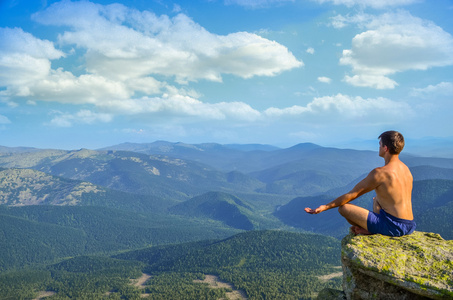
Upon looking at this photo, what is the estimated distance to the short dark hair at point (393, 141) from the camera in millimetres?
19984

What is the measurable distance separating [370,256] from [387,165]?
5825 millimetres

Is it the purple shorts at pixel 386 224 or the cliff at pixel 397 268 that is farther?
the purple shorts at pixel 386 224

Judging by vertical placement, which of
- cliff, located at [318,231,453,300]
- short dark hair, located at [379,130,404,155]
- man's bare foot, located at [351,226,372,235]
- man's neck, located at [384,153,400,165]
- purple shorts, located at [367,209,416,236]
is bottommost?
cliff, located at [318,231,453,300]

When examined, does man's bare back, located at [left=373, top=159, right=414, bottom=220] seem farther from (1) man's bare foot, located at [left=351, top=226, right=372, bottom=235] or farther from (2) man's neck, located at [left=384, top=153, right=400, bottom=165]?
(1) man's bare foot, located at [left=351, top=226, right=372, bottom=235]

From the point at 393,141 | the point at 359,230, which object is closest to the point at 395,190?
the point at 393,141

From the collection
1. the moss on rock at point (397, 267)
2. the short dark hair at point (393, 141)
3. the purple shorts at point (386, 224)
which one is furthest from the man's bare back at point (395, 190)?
the moss on rock at point (397, 267)

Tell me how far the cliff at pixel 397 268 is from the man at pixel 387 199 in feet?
2.58

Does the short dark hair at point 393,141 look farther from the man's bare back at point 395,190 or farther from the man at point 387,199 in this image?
the man's bare back at point 395,190

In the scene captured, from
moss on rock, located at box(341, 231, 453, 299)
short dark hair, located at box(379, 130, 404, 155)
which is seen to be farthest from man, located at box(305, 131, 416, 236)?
moss on rock, located at box(341, 231, 453, 299)

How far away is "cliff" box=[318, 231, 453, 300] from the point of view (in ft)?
54.0

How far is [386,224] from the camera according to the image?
65.2ft

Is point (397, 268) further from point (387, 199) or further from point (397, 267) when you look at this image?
point (387, 199)

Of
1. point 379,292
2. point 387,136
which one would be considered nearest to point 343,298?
Answer: point 379,292

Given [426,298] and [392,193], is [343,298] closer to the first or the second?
[426,298]
